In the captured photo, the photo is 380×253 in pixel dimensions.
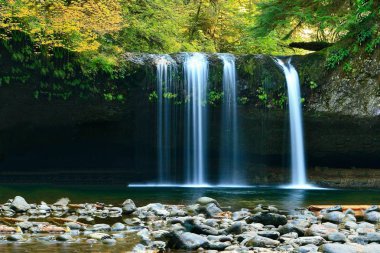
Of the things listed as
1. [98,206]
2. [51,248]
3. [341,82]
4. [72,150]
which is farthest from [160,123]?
[51,248]

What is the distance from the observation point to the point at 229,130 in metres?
18.5

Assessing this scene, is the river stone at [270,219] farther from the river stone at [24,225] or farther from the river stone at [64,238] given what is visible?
the river stone at [24,225]

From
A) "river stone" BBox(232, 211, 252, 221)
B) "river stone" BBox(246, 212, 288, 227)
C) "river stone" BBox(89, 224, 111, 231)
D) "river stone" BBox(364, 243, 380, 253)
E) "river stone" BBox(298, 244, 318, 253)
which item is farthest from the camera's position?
"river stone" BBox(232, 211, 252, 221)

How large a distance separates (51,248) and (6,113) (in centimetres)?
1199

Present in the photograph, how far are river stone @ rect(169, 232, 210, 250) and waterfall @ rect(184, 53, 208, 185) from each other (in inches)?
469

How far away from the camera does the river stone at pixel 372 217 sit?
345 inches

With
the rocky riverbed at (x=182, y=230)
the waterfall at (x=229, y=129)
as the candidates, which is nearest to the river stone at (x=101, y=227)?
the rocky riverbed at (x=182, y=230)

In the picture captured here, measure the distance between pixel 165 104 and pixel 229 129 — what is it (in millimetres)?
2557

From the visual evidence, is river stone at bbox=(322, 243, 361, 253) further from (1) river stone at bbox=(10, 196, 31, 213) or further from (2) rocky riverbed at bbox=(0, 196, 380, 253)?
(1) river stone at bbox=(10, 196, 31, 213)

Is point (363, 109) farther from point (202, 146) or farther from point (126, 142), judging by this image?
point (126, 142)

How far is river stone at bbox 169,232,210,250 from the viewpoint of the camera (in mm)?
6297

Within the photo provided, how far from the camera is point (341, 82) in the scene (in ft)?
57.5

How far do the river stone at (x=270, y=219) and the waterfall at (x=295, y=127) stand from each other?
10.4 metres

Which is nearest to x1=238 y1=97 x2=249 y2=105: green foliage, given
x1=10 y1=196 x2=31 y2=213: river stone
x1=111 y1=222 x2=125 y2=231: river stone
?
x1=10 y1=196 x2=31 y2=213: river stone
